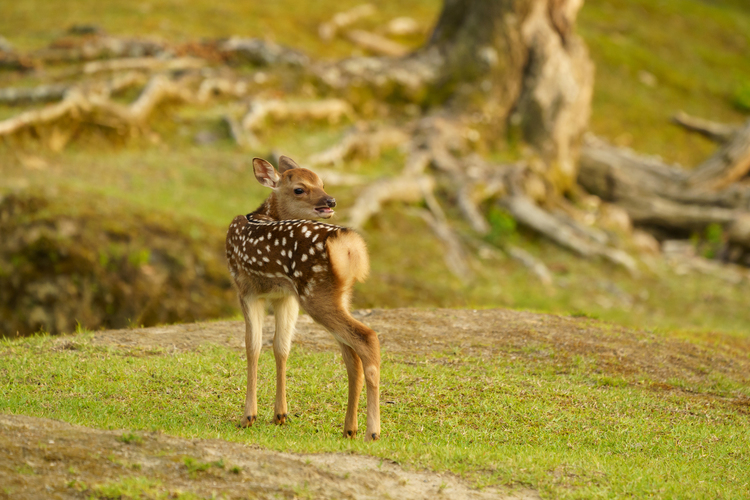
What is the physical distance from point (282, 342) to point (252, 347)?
299mm

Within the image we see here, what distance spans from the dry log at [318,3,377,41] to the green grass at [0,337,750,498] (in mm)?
31833

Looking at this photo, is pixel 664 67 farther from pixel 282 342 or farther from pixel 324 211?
pixel 282 342

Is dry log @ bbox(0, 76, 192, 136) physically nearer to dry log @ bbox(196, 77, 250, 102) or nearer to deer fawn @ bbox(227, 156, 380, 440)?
dry log @ bbox(196, 77, 250, 102)

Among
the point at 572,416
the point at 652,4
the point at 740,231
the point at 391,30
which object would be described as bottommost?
the point at 572,416

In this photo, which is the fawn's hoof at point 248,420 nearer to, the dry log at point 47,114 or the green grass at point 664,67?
the dry log at point 47,114

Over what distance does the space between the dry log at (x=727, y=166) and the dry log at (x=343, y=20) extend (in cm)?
2032

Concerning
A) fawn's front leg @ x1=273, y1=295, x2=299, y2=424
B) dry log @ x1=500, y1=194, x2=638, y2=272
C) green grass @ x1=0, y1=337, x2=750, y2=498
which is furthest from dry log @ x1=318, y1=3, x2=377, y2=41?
fawn's front leg @ x1=273, y1=295, x2=299, y2=424

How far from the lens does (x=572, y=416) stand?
7758mm

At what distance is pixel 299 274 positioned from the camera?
6.69m

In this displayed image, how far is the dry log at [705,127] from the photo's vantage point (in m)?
35.7

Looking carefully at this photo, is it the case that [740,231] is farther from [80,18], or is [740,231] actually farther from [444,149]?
[80,18]

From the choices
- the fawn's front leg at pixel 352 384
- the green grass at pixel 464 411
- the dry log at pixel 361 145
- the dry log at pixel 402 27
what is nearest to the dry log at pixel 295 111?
the dry log at pixel 361 145

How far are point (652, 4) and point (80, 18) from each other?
4349cm

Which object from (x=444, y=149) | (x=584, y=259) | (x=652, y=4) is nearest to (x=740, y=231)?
(x=584, y=259)
